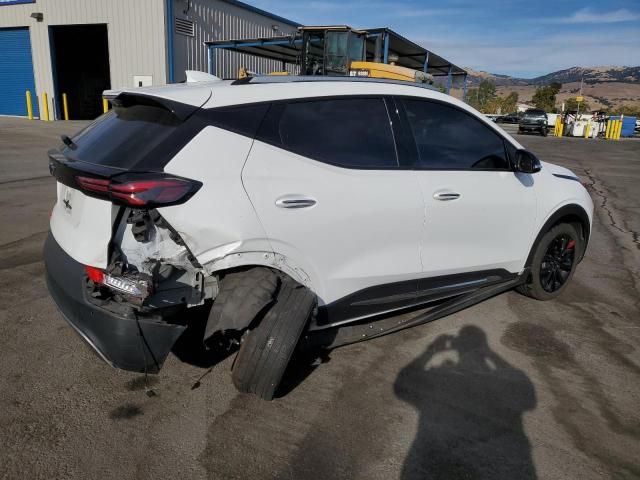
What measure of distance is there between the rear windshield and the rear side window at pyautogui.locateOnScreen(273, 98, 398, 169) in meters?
0.62

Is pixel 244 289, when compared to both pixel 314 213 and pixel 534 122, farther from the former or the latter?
Answer: pixel 534 122

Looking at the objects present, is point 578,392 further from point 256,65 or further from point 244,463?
point 256,65

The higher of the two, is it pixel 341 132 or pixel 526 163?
pixel 341 132

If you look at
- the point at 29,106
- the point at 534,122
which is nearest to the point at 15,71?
the point at 29,106

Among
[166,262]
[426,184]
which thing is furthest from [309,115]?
[166,262]

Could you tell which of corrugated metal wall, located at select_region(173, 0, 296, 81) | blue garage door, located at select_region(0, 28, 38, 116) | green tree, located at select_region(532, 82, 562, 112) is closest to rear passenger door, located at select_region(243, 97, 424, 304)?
corrugated metal wall, located at select_region(173, 0, 296, 81)

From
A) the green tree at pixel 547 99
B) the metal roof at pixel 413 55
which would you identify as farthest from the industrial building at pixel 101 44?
the green tree at pixel 547 99

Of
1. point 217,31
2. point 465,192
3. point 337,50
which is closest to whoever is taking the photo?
point 465,192

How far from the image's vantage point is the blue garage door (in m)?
25.2

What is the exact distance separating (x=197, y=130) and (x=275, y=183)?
0.48m

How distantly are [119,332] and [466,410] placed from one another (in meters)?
1.95

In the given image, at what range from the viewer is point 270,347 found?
2652 millimetres

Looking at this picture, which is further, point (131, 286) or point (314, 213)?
point (314, 213)

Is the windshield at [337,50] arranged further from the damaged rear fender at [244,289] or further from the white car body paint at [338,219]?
the damaged rear fender at [244,289]
